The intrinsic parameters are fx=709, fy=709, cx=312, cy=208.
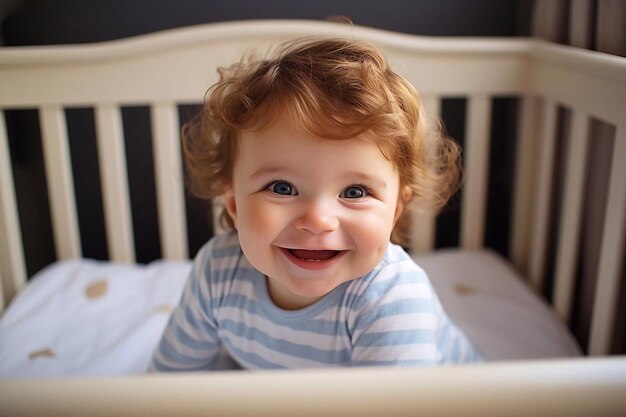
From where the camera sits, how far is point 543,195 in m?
1.21

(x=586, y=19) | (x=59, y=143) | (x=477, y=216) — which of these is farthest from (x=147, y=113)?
Result: (x=586, y=19)

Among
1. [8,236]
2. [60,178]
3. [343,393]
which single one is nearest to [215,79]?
[60,178]

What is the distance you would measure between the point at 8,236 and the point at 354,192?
2.50 ft

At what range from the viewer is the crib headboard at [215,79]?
110 cm

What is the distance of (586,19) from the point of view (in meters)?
1.07

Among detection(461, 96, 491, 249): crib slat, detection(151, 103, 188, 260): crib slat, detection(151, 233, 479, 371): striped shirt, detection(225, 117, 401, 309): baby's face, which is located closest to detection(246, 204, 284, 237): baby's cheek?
detection(225, 117, 401, 309): baby's face

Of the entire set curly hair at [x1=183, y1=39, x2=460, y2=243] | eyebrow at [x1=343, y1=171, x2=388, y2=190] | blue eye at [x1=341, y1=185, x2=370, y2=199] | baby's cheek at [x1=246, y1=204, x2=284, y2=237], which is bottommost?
baby's cheek at [x1=246, y1=204, x2=284, y2=237]

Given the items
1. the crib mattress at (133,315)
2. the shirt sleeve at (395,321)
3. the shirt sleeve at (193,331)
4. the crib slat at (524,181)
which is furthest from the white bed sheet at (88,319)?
the crib slat at (524,181)

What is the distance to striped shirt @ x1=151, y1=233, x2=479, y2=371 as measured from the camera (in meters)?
0.72

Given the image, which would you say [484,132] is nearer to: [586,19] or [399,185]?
[586,19]

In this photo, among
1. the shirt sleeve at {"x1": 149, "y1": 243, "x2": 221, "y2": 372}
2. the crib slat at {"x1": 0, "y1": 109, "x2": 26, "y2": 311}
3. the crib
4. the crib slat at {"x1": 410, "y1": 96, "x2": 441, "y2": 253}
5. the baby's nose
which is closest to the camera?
the baby's nose

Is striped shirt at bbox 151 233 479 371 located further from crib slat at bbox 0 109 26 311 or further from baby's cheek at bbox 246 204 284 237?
crib slat at bbox 0 109 26 311

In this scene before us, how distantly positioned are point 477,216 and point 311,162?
74cm

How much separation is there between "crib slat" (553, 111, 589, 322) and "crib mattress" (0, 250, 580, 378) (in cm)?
4
